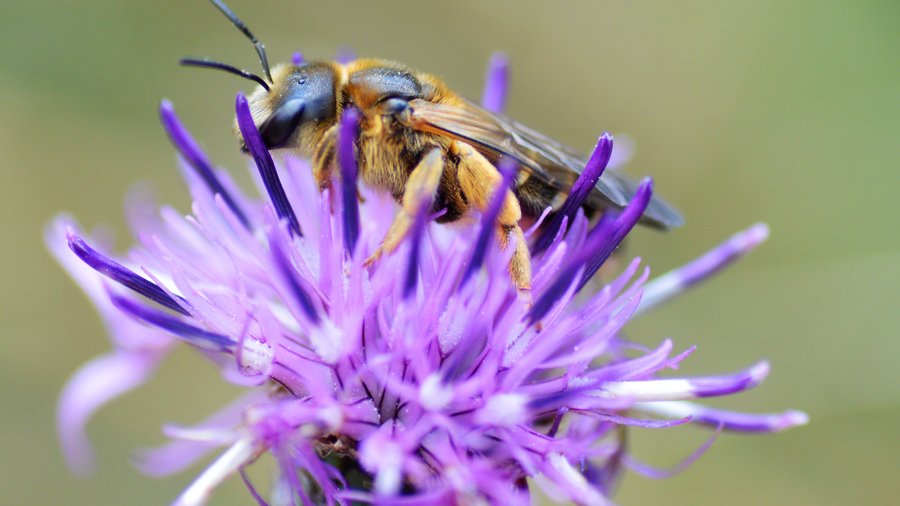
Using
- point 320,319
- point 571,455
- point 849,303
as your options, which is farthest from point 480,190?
point 849,303

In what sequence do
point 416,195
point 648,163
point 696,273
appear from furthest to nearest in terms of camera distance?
point 648,163, point 696,273, point 416,195

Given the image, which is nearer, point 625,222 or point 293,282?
point 293,282

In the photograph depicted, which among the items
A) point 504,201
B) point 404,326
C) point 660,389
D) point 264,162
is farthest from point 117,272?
point 660,389

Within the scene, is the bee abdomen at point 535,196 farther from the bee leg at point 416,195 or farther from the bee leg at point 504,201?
the bee leg at point 416,195

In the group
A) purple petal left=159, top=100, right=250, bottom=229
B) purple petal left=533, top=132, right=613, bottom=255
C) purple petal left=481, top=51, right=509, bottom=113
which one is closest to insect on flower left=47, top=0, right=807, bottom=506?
purple petal left=533, top=132, right=613, bottom=255

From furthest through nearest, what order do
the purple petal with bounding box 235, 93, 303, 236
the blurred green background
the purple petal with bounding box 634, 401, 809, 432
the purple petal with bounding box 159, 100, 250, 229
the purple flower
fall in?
1. the blurred green background
2. the purple petal with bounding box 159, 100, 250, 229
3. the purple petal with bounding box 634, 401, 809, 432
4. the purple petal with bounding box 235, 93, 303, 236
5. the purple flower

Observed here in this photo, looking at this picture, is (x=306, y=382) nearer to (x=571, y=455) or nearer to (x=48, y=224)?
(x=571, y=455)

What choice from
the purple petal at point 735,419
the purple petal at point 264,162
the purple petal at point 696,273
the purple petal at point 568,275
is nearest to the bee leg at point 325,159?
the purple petal at point 264,162

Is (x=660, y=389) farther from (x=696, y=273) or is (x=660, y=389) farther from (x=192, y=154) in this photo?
(x=192, y=154)

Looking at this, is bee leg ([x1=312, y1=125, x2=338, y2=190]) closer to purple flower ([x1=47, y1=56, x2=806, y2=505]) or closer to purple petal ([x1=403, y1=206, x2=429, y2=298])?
purple flower ([x1=47, y1=56, x2=806, y2=505])
